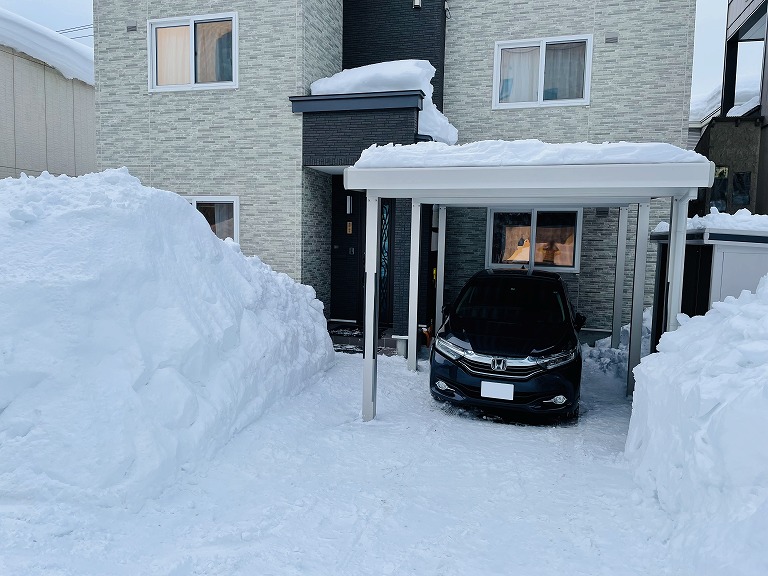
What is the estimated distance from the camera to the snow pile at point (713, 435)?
2.91m

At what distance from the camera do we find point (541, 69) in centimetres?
1013

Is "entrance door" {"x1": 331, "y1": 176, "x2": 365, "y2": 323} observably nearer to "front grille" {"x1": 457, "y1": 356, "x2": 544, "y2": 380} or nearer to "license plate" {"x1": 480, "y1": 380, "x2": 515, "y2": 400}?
"front grille" {"x1": 457, "y1": 356, "x2": 544, "y2": 380}

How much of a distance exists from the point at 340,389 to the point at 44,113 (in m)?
13.2

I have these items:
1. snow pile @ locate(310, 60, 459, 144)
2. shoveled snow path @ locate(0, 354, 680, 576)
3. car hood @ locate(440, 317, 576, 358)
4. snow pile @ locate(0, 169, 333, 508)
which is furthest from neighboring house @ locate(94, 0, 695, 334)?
shoveled snow path @ locate(0, 354, 680, 576)

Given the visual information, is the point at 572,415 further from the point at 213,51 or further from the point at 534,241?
the point at 213,51

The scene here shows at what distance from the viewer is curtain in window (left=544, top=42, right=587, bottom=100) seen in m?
10.1

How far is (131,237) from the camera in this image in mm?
5230

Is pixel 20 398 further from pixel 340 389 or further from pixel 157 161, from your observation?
pixel 157 161

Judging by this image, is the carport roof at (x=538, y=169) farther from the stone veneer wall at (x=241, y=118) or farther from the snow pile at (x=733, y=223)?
the stone veneer wall at (x=241, y=118)

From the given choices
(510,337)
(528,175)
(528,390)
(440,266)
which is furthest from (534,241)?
(528,175)

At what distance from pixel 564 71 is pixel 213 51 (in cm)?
648

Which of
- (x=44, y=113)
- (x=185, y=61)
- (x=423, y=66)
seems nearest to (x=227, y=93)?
(x=185, y=61)

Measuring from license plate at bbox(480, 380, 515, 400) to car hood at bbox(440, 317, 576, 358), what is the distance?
0.31 metres

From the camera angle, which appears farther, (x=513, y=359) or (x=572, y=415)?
(x=572, y=415)
